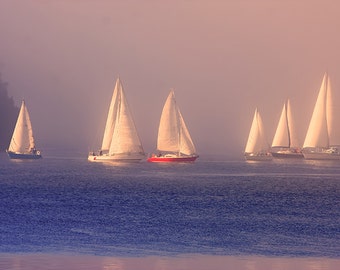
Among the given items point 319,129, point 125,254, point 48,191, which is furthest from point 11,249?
point 319,129

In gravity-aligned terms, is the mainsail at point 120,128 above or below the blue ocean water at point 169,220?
above

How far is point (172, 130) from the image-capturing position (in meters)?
152

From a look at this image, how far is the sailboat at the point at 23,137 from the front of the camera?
607 ft

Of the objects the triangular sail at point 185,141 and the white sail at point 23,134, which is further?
the white sail at point 23,134

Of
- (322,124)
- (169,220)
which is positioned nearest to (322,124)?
(322,124)

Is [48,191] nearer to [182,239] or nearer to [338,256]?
[182,239]

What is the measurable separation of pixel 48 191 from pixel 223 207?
27.9 m

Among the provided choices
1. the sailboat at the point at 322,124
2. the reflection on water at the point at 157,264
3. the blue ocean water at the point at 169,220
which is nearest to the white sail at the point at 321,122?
the sailboat at the point at 322,124

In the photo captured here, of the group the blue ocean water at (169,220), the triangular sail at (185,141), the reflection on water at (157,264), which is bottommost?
the blue ocean water at (169,220)

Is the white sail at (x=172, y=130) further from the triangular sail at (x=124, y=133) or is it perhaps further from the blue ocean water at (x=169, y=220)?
the blue ocean water at (x=169, y=220)

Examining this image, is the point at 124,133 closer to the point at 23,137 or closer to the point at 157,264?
the point at 23,137

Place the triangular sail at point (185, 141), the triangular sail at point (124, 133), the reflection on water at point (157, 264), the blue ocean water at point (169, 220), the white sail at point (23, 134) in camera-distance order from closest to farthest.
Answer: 1. the reflection on water at point (157, 264)
2. the blue ocean water at point (169, 220)
3. the triangular sail at point (124, 133)
4. the triangular sail at point (185, 141)
5. the white sail at point (23, 134)

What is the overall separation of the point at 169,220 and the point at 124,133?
306 feet

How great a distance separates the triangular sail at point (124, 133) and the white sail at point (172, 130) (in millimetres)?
4865
